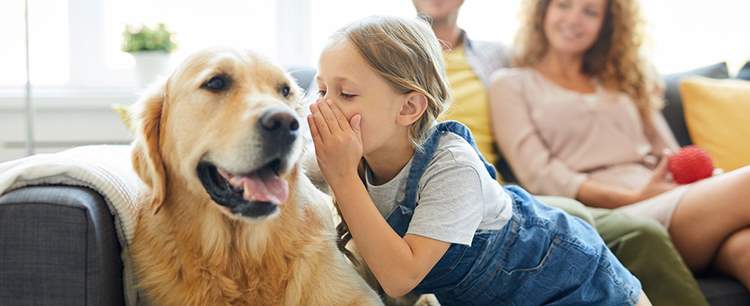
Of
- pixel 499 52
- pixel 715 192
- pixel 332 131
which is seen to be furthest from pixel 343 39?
pixel 499 52

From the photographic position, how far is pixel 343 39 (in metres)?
1.43

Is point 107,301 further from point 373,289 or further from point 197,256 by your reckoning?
point 373,289

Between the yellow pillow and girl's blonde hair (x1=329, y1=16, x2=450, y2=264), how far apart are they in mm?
1568

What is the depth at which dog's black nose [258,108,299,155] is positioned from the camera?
1.26 meters

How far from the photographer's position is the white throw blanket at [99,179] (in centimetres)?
130

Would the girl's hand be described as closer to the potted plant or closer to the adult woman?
the adult woman

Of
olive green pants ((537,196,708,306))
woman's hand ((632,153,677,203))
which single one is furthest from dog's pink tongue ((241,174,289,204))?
woman's hand ((632,153,677,203))

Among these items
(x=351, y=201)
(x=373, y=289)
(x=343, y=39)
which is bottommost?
(x=373, y=289)

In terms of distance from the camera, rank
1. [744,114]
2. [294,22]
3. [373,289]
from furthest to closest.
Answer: [294,22], [744,114], [373,289]

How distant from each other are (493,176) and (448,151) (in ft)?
0.78

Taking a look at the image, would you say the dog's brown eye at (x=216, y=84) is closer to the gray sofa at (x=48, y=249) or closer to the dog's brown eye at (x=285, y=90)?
the dog's brown eye at (x=285, y=90)

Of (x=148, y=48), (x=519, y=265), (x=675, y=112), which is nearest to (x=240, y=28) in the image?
(x=148, y=48)

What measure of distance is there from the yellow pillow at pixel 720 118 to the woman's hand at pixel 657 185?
1.43ft

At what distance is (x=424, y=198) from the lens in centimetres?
143
